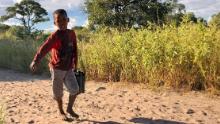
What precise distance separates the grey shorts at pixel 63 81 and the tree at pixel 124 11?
23346mm

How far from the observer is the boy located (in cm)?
693

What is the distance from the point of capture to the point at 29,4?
43.7 metres

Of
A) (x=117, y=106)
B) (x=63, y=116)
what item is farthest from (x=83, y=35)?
(x=63, y=116)

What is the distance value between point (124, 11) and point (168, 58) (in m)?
23.6

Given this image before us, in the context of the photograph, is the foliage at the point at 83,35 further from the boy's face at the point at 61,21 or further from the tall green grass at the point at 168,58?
the boy's face at the point at 61,21

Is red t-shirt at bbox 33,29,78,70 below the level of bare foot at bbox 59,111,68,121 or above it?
above

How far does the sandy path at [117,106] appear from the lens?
7305 millimetres

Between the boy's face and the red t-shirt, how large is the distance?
6cm

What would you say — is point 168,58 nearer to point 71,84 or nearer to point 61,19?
point 71,84

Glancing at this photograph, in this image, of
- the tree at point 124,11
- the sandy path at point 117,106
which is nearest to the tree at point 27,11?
the tree at point 124,11

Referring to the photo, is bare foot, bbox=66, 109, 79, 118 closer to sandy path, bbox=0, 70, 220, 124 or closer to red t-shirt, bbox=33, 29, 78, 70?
sandy path, bbox=0, 70, 220, 124

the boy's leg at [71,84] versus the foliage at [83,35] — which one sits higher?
the foliage at [83,35]

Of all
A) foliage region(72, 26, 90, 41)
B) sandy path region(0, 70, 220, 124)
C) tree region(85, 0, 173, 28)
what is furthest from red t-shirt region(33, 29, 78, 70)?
tree region(85, 0, 173, 28)

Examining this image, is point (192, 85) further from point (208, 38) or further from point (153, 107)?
point (153, 107)
